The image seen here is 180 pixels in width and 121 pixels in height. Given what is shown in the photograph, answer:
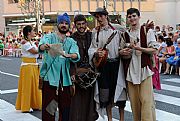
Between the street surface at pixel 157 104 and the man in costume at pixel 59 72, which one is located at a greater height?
the man in costume at pixel 59 72

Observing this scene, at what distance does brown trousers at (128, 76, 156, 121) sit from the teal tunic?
102 cm

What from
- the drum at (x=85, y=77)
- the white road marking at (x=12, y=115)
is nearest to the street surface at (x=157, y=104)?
the white road marking at (x=12, y=115)

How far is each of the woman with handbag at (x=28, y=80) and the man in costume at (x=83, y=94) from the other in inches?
78.9

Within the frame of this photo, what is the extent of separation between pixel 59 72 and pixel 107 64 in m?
0.83

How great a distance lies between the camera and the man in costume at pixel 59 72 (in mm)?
4945

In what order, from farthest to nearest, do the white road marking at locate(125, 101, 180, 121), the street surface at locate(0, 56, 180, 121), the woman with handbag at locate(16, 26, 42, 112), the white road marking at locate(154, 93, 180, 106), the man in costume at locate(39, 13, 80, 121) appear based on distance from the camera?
the white road marking at locate(154, 93, 180, 106)
the woman with handbag at locate(16, 26, 42, 112)
the street surface at locate(0, 56, 180, 121)
the white road marking at locate(125, 101, 180, 121)
the man in costume at locate(39, 13, 80, 121)

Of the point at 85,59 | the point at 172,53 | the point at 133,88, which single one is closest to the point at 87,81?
the point at 85,59

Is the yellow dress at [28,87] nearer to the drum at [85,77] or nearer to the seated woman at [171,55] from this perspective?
the drum at [85,77]

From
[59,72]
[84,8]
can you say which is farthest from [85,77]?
[84,8]

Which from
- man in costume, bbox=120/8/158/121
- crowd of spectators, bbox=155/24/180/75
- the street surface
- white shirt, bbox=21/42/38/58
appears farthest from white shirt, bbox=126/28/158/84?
crowd of spectators, bbox=155/24/180/75

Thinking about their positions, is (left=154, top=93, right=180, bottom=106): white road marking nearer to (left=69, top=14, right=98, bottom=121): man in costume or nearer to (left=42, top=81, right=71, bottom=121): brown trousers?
(left=69, top=14, right=98, bottom=121): man in costume

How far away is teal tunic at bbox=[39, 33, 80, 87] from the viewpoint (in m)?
4.96

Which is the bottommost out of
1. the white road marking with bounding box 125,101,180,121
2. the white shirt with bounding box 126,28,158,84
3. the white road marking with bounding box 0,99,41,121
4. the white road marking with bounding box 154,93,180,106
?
the white road marking with bounding box 0,99,41,121

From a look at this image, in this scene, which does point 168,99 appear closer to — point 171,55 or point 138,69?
point 138,69
